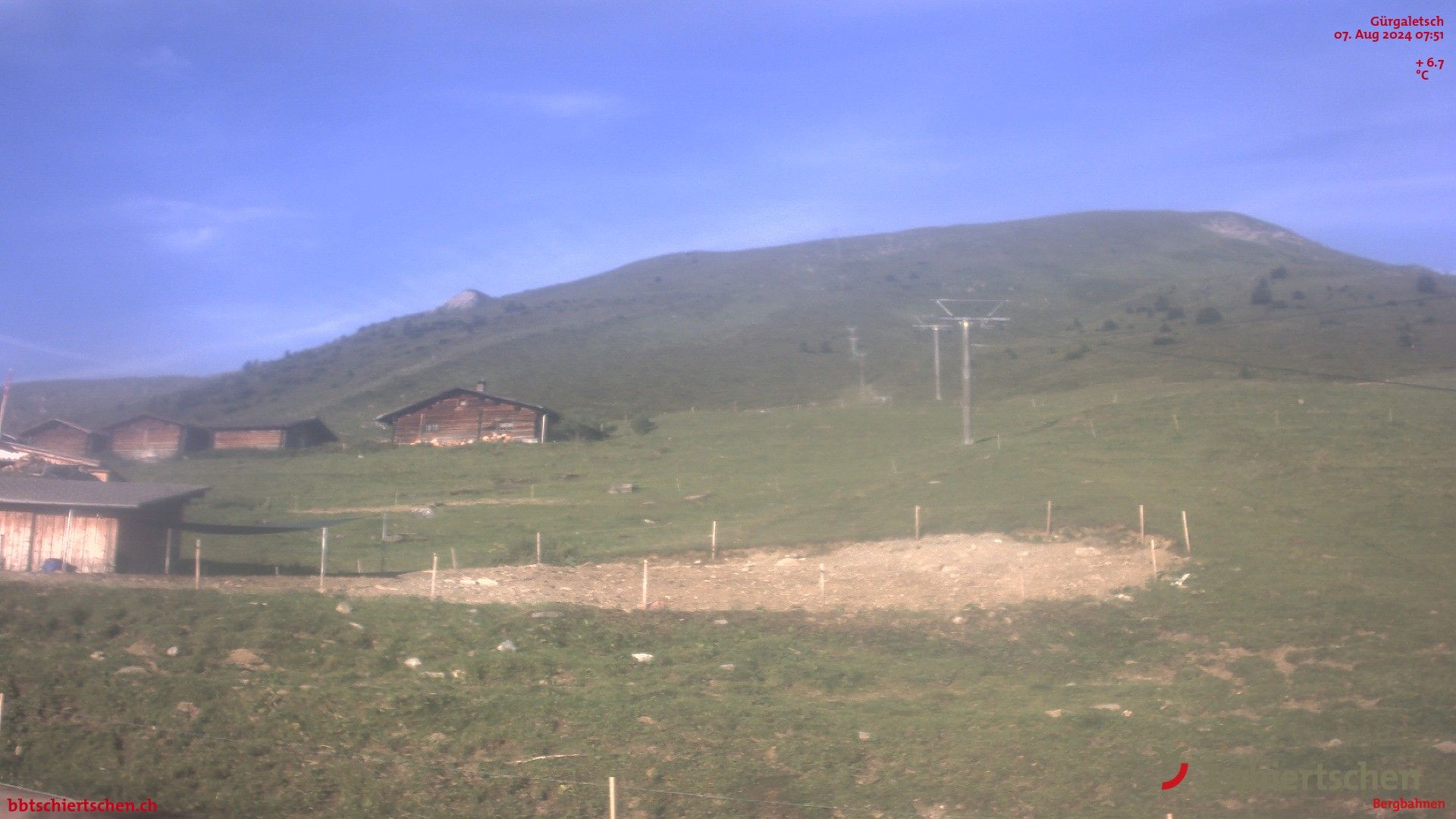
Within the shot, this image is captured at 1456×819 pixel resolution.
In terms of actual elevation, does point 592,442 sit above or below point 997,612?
above

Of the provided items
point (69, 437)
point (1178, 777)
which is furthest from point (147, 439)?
point (1178, 777)

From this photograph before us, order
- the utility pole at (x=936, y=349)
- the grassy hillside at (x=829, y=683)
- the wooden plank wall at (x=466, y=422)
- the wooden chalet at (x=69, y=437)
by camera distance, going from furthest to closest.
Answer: the wooden plank wall at (x=466, y=422) < the utility pole at (x=936, y=349) < the wooden chalet at (x=69, y=437) < the grassy hillside at (x=829, y=683)

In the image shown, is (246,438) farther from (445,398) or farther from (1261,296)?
(1261,296)

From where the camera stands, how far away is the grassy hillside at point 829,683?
50.5 feet

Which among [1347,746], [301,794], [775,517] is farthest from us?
[775,517]

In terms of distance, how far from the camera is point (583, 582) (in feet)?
98.0

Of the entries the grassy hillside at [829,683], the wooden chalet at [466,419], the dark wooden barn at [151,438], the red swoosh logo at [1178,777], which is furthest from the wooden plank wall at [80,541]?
the dark wooden barn at [151,438]

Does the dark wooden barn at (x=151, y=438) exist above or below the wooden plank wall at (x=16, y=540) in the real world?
above

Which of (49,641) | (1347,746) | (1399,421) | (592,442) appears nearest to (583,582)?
(49,641)

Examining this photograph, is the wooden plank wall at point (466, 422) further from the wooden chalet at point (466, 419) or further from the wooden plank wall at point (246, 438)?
the wooden plank wall at point (246, 438)

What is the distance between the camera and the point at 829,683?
21.6 meters

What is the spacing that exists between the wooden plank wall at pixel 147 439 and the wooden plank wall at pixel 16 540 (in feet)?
156

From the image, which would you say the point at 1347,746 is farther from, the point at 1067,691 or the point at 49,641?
the point at 49,641

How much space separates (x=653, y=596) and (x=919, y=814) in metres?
14.4
